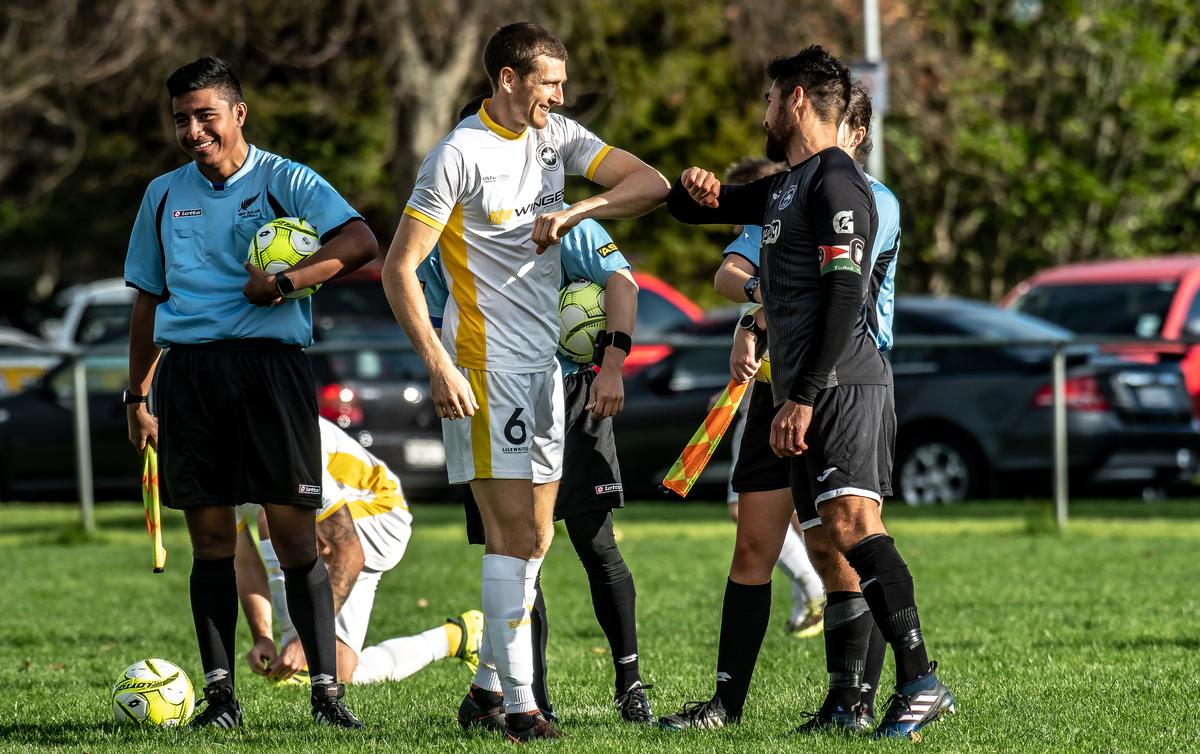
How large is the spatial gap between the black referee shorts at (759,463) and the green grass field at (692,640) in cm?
80

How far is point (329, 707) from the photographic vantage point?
5961 millimetres

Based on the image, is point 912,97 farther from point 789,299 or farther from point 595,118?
point 789,299

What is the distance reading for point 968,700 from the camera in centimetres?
619

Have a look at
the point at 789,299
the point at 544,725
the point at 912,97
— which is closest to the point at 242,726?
the point at 544,725

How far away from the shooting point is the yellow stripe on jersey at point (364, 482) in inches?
282

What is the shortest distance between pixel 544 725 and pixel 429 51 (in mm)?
14848

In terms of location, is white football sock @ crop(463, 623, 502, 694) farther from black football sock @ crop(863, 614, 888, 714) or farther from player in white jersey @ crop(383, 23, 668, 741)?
black football sock @ crop(863, 614, 888, 714)

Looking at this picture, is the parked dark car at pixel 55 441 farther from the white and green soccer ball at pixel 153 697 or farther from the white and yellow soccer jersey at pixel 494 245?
the white and yellow soccer jersey at pixel 494 245

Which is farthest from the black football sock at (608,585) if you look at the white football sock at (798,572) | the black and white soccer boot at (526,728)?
the white football sock at (798,572)

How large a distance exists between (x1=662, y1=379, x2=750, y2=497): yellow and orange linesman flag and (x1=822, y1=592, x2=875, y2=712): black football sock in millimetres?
654

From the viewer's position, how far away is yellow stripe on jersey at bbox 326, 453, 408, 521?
716cm

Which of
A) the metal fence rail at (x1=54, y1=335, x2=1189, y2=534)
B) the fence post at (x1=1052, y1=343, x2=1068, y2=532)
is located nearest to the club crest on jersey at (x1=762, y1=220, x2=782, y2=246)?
the metal fence rail at (x1=54, y1=335, x2=1189, y2=534)

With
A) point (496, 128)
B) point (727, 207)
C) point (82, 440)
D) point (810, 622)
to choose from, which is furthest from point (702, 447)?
point (82, 440)

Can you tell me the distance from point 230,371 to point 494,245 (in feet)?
3.47
